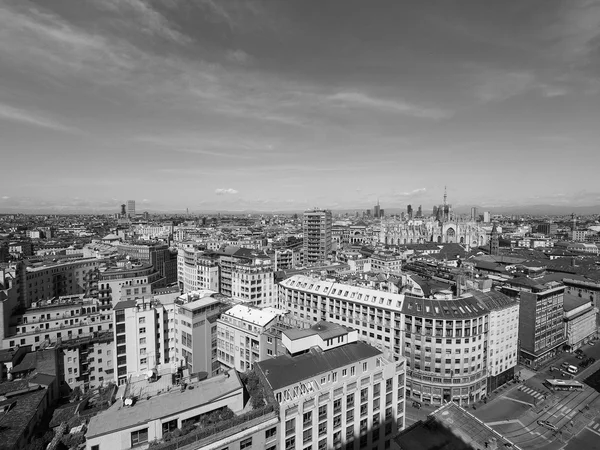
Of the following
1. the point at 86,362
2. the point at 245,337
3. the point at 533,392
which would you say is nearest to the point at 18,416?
the point at 86,362

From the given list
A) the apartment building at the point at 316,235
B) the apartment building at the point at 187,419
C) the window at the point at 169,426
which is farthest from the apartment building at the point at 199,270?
the window at the point at 169,426

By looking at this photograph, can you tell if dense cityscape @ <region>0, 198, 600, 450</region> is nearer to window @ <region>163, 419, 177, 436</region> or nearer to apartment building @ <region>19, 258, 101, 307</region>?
window @ <region>163, 419, 177, 436</region>

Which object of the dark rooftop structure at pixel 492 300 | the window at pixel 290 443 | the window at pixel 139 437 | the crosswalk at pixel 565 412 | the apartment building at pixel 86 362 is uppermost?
the window at pixel 139 437

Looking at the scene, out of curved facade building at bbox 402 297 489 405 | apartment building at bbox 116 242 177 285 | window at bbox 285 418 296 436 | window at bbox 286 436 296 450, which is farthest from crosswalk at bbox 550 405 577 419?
apartment building at bbox 116 242 177 285

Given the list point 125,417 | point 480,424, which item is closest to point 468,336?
point 480,424

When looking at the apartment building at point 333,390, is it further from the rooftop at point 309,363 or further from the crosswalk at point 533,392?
the crosswalk at point 533,392

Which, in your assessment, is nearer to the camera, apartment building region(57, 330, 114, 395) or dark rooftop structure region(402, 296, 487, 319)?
dark rooftop structure region(402, 296, 487, 319)

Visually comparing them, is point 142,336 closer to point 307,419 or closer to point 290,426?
point 290,426
